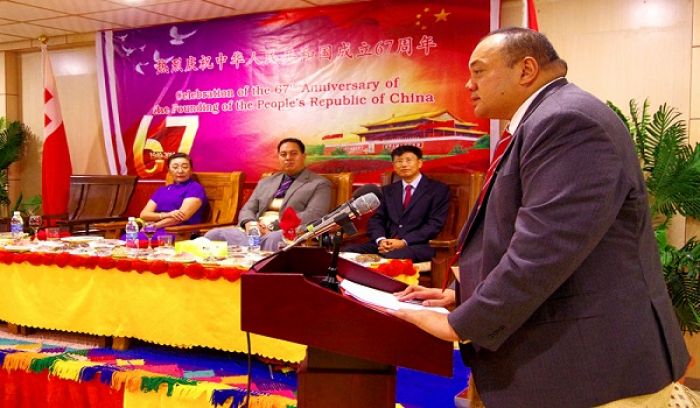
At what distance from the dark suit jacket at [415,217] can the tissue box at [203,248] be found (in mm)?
1382

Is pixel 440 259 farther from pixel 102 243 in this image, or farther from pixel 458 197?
pixel 102 243

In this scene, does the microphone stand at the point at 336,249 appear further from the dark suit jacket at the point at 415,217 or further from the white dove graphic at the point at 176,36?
the white dove graphic at the point at 176,36

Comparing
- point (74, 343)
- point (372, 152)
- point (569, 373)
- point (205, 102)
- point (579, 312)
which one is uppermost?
point (205, 102)

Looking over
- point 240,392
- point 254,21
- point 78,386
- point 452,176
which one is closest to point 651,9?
point 452,176

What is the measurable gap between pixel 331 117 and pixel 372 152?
0.50 meters

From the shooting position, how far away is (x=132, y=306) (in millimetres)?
3314

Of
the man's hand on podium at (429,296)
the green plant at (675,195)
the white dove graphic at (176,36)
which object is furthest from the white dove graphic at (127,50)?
the man's hand on podium at (429,296)

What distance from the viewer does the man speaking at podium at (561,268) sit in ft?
3.46

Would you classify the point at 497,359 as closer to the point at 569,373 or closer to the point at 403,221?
the point at 569,373

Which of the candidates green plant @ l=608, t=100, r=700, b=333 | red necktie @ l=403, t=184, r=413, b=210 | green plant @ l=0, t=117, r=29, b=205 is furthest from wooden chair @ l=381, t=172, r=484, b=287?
green plant @ l=0, t=117, r=29, b=205

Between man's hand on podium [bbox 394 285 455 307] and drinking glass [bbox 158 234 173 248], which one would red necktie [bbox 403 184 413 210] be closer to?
drinking glass [bbox 158 234 173 248]

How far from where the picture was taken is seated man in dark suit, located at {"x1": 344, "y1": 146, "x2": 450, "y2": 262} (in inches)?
175

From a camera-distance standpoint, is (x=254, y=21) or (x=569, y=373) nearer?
(x=569, y=373)

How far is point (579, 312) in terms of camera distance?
111 cm
